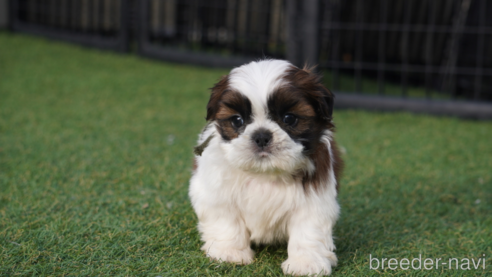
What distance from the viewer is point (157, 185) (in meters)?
3.28

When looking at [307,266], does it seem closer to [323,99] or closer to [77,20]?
[323,99]

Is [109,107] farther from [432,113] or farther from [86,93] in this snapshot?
[432,113]

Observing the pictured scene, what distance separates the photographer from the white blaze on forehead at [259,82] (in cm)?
203

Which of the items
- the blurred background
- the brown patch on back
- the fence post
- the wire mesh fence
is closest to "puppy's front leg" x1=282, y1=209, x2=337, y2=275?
the brown patch on back

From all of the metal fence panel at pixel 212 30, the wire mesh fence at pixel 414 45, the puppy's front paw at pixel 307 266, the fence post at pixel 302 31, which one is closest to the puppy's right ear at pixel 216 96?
the puppy's front paw at pixel 307 266

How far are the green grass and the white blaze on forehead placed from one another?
0.73 m

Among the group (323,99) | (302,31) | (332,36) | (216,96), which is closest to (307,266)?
(323,99)

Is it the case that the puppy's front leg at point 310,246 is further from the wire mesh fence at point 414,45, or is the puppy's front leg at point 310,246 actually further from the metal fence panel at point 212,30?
the metal fence panel at point 212,30

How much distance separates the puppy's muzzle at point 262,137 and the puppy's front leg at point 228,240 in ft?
1.41

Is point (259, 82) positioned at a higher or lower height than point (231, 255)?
higher

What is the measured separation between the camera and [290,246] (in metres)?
2.26

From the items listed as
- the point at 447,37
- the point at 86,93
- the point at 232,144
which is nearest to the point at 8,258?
the point at 232,144

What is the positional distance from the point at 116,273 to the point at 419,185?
2.23 metres

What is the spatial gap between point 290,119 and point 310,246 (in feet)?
1.84
